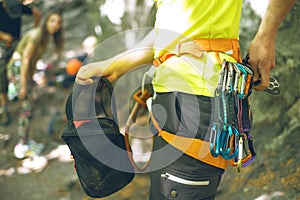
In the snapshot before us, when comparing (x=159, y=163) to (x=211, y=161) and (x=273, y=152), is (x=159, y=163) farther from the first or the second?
(x=273, y=152)

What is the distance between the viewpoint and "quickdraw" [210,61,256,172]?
1510mm

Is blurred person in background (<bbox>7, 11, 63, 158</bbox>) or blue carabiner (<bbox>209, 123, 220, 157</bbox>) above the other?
blue carabiner (<bbox>209, 123, 220, 157</bbox>)

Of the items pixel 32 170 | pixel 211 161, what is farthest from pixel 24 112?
pixel 211 161

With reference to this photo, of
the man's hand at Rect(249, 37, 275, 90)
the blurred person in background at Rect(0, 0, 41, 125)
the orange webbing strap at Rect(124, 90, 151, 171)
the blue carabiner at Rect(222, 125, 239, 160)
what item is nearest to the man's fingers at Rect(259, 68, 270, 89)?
the man's hand at Rect(249, 37, 275, 90)

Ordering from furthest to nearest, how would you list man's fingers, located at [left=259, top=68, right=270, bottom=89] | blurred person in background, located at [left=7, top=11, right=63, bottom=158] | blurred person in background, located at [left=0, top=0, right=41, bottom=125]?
blurred person in background, located at [left=7, top=11, right=63, bottom=158], blurred person in background, located at [left=0, top=0, right=41, bottom=125], man's fingers, located at [left=259, top=68, right=270, bottom=89]

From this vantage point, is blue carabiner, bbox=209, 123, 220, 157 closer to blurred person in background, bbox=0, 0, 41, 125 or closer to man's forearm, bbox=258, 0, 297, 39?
man's forearm, bbox=258, 0, 297, 39

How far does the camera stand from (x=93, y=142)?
171 centimetres

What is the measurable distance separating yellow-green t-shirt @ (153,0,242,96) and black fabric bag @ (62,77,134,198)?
0.30 m

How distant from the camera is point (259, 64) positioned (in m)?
1.60

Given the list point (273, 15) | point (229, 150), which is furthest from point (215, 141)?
point (273, 15)

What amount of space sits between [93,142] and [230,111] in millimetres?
530

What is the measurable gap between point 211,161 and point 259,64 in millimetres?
383

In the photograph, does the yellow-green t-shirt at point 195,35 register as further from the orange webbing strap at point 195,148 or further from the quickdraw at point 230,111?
the orange webbing strap at point 195,148

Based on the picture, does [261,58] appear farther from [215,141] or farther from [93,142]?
[93,142]
